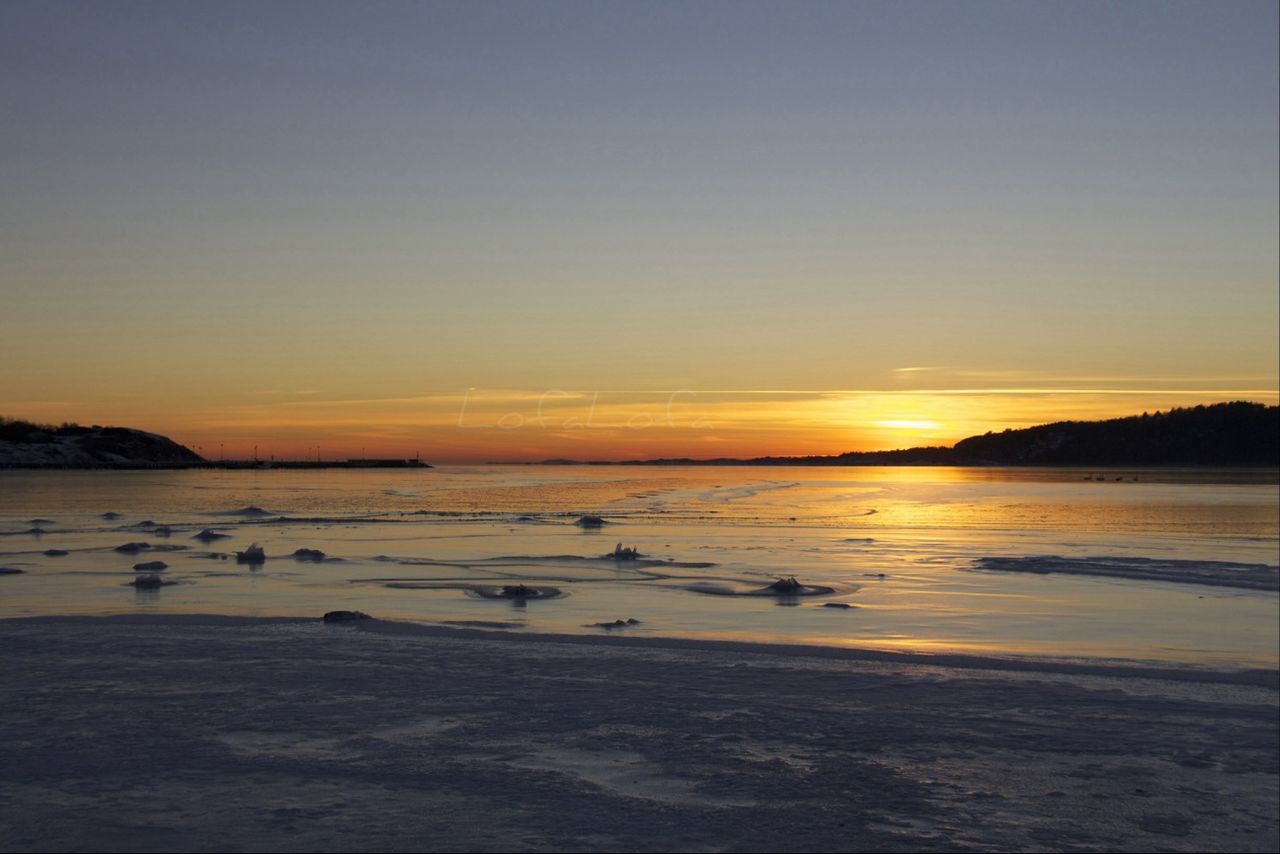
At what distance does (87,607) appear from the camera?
15172 mm

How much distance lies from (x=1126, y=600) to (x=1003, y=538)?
1363cm

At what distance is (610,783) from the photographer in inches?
275

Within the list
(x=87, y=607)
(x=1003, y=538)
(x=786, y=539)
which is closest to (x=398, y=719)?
(x=87, y=607)

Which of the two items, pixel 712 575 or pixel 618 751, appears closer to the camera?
pixel 618 751

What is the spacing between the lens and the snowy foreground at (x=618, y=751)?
6141mm

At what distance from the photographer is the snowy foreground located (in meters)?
6.14

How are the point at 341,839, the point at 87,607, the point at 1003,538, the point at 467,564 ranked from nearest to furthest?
the point at 341,839
the point at 87,607
the point at 467,564
the point at 1003,538

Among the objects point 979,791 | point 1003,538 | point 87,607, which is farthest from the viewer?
point 1003,538

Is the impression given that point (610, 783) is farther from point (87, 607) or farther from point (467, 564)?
point (467, 564)

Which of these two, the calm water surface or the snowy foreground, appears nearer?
the snowy foreground

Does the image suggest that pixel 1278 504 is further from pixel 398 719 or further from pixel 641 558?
pixel 398 719

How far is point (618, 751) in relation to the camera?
25.4 ft

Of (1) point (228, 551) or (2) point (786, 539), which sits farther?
(2) point (786, 539)

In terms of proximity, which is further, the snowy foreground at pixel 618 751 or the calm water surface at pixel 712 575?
the calm water surface at pixel 712 575
